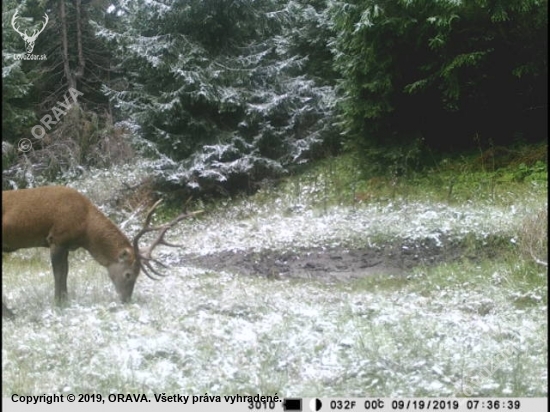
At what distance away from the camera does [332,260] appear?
11547 mm

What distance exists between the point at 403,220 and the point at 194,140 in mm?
5577

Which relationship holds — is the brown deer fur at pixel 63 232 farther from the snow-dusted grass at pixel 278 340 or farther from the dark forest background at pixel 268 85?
the dark forest background at pixel 268 85

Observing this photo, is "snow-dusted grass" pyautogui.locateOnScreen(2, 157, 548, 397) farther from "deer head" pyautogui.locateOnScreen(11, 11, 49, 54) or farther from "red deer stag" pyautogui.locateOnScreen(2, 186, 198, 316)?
"deer head" pyautogui.locateOnScreen(11, 11, 49, 54)

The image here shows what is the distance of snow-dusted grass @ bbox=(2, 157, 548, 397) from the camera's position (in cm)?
544

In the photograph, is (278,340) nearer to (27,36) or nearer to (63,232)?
(63,232)

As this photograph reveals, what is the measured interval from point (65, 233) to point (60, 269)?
413 mm

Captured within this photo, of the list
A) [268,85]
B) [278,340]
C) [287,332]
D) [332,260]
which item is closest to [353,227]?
[332,260]

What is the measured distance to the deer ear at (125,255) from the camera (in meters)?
7.95

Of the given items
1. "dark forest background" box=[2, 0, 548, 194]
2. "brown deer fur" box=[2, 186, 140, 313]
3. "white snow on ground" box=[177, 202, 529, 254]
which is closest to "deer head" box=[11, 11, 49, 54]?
"dark forest background" box=[2, 0, 548, 194]

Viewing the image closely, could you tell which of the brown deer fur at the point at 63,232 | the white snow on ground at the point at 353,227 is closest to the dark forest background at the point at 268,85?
the white snow on ground at the point at 353,227

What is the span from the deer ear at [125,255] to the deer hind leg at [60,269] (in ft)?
2.04

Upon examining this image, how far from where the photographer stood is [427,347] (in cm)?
648

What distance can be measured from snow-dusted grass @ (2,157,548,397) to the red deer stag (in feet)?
0.97

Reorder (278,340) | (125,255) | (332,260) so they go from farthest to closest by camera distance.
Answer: (332,260), (125,255), (278,340)
